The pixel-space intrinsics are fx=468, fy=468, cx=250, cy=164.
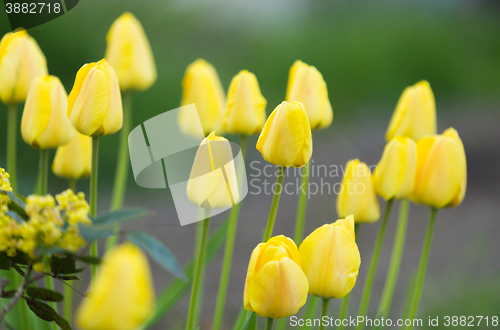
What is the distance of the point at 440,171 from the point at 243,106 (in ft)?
0.62

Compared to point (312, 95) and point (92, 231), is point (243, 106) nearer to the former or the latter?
point (312, 95)

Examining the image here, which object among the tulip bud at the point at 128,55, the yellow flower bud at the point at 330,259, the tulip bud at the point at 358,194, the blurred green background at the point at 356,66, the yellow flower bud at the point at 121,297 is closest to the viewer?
the yellow flower bud at the point at 121,297

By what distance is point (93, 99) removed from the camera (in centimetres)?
33

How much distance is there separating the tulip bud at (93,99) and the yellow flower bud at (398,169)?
0.22 meters

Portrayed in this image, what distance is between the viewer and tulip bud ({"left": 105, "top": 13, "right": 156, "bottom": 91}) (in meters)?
0.53

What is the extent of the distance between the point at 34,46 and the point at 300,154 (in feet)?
0.92

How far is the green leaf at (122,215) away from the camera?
8.8 inches

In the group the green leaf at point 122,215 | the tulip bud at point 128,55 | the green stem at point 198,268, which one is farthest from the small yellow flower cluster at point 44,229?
the tulip bud at point 128,55

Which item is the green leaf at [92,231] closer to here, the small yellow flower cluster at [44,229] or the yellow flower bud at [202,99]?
the small yellow flower cluster at [44,229]

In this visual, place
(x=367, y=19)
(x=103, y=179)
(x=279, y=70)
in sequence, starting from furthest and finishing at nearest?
(x=367, y=19) < (x=279, y=70) < (x=103, y=179)

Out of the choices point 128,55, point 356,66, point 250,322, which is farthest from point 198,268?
point 356,66

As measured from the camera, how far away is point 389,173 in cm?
38

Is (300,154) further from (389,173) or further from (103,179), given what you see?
(103,179)

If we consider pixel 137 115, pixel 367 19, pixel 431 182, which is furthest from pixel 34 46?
pixel 367 19
